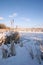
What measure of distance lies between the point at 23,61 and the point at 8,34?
68 centimetres

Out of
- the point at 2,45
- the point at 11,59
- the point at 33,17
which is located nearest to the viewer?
the point at 11,59

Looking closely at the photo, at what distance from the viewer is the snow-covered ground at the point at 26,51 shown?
2.03 metres

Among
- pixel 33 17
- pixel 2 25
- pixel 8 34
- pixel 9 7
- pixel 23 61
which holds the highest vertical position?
pixel 9 7

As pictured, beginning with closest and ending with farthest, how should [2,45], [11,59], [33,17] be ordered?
[11,59]
[2,45]
[33,17]

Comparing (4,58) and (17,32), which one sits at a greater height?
(17,32)

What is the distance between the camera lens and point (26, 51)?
222 cm

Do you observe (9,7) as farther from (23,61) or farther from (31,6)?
(23,61)

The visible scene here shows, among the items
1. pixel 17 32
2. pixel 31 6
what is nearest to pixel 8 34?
pixel 17 32

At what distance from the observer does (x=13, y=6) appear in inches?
89.2

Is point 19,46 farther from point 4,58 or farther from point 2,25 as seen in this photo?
point 2,25

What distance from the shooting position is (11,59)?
2.04m

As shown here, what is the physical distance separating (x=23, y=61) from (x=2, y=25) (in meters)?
0.85

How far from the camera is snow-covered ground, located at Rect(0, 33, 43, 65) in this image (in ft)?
6.65

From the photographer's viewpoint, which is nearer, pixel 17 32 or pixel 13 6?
pixel 13 6
